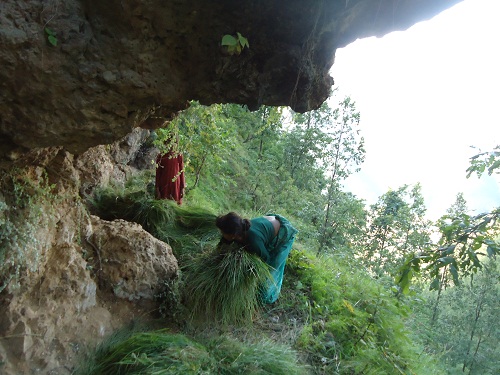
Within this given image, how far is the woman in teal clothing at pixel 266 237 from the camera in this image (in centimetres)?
386

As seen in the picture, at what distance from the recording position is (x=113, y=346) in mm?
2965

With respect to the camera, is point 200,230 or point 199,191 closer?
point 200,230

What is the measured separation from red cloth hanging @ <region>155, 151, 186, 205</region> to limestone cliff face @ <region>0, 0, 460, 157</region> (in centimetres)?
267

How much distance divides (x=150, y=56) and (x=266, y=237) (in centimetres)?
245

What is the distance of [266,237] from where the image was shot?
4.14 metres

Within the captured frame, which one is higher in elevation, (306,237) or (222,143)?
(222,143)

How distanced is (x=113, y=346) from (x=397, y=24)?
10.3 feet

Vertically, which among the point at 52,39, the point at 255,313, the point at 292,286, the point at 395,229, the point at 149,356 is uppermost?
the point at 52,39

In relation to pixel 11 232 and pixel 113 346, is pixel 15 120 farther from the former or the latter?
pixel 113 346

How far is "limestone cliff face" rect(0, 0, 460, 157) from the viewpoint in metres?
2.01

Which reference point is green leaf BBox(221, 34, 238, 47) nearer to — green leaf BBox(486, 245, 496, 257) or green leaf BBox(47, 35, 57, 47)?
green leaf BBox(47, 35, 57, 47)

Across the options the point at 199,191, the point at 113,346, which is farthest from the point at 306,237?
the point at 113,346

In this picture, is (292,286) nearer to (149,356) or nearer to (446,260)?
(149,356)

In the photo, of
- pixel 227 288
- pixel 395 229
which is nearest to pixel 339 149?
pixel 395 229
